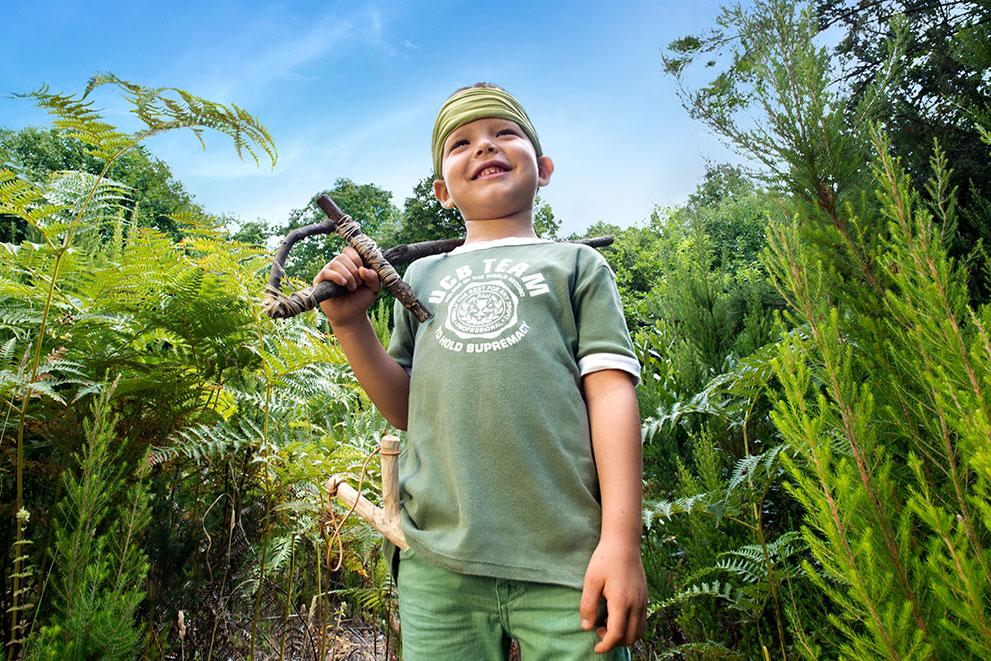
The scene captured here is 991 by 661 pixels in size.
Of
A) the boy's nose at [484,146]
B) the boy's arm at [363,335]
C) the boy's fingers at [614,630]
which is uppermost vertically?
the boy's nose at [484,146]

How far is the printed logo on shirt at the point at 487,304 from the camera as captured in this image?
1.54 metres

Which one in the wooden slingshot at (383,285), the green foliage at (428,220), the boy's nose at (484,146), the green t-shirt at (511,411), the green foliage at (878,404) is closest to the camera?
the green foliage at (878,404)

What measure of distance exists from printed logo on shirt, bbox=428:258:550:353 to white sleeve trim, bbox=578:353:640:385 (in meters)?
0.17

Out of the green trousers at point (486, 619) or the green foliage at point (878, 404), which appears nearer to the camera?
the green foliage at point (878, 404)

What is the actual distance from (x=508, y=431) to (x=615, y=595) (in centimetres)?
41

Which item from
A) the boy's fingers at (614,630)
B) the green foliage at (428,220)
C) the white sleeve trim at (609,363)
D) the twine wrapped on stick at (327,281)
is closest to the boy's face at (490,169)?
the twine wrapped on stick at (327,281)

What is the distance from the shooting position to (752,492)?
1.98 metres

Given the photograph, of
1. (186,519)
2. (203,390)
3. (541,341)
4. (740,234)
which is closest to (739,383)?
(541,341)

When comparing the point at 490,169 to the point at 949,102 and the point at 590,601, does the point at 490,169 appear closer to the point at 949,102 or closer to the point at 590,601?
the point at 590,601

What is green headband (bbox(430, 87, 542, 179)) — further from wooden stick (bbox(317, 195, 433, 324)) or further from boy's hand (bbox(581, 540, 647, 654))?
boy's hand (bbox(581, 540, 647, 654))

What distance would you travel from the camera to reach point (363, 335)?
162cm

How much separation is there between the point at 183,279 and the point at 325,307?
72 centimetres

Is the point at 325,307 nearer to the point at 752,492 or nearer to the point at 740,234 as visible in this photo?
the point at 752,492

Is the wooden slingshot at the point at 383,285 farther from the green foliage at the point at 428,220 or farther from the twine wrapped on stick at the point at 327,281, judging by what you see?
the green foliage at the point at 428,220
